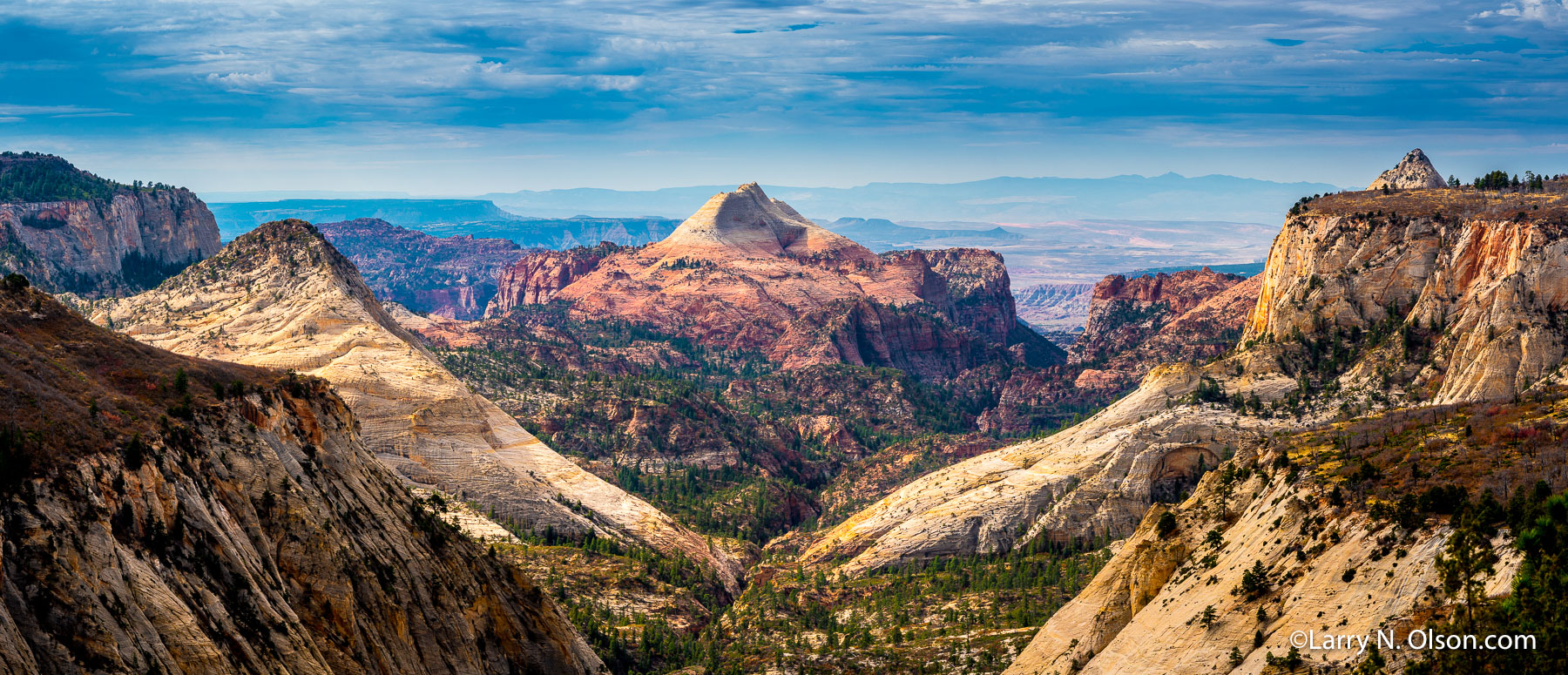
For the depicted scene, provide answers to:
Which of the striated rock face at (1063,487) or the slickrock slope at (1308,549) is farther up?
the slickrock slope at (1308,549)

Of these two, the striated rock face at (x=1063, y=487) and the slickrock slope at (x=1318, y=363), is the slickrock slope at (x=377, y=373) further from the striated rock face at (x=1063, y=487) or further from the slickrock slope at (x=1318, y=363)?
the slickrock slope at (x=1318, y=363)

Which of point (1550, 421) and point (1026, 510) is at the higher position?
point (1550, 421)

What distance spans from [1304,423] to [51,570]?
11833 cm

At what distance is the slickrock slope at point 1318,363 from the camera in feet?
404

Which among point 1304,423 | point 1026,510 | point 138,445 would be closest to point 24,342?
point 138,445

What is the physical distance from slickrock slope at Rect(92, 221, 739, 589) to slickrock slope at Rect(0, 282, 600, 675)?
5348 cm

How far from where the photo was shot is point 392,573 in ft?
241

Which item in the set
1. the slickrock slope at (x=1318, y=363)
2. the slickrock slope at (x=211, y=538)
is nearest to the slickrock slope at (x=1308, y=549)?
the slickrock slope at (x=1318, y=363)

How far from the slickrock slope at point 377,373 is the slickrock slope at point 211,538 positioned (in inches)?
2106

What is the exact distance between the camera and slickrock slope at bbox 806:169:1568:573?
12306 cm

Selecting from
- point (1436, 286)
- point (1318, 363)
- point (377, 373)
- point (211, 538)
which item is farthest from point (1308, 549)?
point (377, 373)

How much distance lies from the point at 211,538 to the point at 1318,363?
394 feet

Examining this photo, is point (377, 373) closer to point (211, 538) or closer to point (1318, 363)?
point (211, 538)

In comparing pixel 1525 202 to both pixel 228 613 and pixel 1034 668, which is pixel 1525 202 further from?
pixel 228 613
